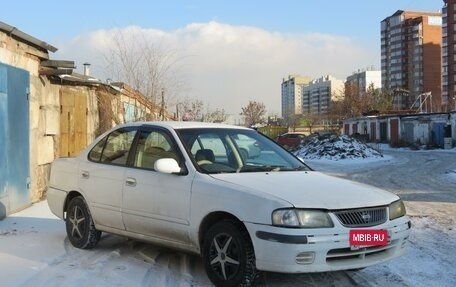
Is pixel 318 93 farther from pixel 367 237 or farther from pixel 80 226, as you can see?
pixel 367 237

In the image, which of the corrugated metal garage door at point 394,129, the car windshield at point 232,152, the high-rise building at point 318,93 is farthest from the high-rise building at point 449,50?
the car windshield at point 232,152

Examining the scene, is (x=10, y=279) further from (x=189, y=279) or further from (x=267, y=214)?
(x=267, y=214)

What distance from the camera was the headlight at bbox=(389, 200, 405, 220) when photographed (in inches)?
214

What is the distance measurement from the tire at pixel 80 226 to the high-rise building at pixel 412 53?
119564 millimetres

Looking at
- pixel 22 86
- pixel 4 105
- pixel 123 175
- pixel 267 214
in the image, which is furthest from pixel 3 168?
pixel 267 214

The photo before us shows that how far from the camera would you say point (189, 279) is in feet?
18.8

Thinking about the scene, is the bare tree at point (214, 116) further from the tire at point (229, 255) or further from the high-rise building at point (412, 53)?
the high-rise building at point (412, 53)

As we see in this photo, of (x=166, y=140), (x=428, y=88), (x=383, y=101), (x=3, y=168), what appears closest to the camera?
(x=166, y=140)

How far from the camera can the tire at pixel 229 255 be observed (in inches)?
202

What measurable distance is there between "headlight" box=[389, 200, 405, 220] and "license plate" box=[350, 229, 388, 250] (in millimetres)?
276

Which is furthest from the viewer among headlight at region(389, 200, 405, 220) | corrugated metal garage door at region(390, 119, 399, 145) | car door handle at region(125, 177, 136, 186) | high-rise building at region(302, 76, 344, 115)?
high-rise building at region(302, 76, 344, 115)

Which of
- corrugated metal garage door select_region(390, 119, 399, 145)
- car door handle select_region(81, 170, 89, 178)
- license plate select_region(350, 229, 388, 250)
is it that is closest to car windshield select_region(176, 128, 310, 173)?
license plate select_region(350, 229, 388, 250)

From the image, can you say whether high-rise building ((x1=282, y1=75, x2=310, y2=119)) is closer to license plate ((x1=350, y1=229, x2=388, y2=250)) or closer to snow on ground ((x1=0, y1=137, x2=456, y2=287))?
snow on ground ((x1=0, y1=137, x2=456, y2=287))

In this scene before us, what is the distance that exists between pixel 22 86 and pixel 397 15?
12877cm
